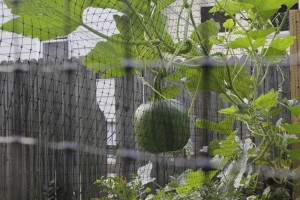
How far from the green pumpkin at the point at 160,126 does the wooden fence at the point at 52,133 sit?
1.11m

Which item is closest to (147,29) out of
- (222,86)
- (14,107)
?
(222,86)

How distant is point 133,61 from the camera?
2.99ft

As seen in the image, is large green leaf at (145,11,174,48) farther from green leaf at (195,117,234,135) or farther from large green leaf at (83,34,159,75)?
green leaf at (195,117,234,135)

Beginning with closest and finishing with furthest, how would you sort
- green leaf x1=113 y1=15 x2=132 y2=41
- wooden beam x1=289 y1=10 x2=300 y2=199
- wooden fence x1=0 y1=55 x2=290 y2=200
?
green leaf x1=113 y1=15 x2=132 y2=41
wooden beam x1=289 y1=10 x2=300 y2=199
wooden fence x1=0 y1=55 x2=290 y2=200

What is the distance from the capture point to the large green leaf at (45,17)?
30.1 inches

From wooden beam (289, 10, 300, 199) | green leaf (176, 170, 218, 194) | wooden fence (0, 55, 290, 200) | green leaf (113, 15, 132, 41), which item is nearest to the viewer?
green leaf (113, 15, 132, 41)

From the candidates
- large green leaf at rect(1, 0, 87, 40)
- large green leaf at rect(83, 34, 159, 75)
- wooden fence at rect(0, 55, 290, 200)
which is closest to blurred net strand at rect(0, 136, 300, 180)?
wooden fence at rect(0, 55, 290, 200)

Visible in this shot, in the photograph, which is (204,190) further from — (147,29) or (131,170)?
(131,170)

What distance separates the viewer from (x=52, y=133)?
238cm

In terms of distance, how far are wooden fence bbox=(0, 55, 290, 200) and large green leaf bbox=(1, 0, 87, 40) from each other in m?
1.07

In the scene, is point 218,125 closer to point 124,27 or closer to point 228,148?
point 228,148

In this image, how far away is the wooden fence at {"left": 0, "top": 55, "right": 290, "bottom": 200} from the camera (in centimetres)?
204

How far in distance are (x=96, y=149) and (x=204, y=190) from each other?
0.88 metres

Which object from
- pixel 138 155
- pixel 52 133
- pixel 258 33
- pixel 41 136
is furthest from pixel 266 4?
pixel 41 136
